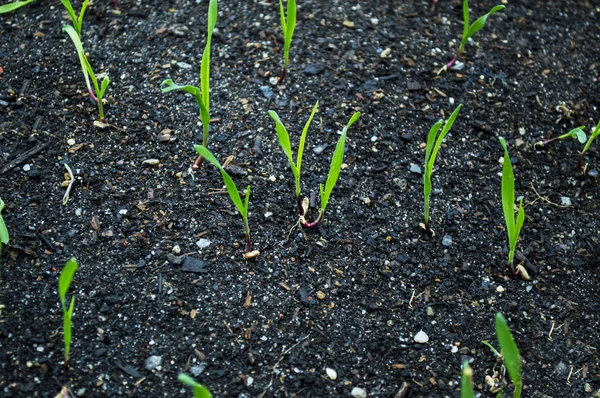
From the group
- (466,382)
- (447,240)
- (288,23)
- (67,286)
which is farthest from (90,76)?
(466,382)

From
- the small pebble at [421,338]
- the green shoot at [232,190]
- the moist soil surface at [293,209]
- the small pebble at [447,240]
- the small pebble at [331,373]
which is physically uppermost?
the green shoot at [232,190]

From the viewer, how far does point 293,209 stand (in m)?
1.75

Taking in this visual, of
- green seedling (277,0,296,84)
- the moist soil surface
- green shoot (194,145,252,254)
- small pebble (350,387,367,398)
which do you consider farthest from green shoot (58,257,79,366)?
green seedling (277,0,296,84)

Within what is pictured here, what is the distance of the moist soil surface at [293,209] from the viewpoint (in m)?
1.50

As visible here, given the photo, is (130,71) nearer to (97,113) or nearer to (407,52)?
(97,113)

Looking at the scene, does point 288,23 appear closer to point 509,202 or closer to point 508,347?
point 509,202

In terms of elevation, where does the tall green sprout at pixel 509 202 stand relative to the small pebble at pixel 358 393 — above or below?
above

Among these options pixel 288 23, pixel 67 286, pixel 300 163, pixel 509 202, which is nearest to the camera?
pixel 67 286

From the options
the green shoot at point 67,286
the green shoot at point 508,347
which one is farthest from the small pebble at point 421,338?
the green shoot at point 67,286

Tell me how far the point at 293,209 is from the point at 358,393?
0.52 m

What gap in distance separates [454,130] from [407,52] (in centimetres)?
34

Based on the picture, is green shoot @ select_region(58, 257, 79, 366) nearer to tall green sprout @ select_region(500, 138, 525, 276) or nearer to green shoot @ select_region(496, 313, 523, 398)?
green shoot @ select_region(496, 313, 523, 398)

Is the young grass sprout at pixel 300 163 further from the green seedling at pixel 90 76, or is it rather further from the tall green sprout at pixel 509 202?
the green seedling at pixel 90 76

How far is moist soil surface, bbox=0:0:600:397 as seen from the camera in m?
1.50
